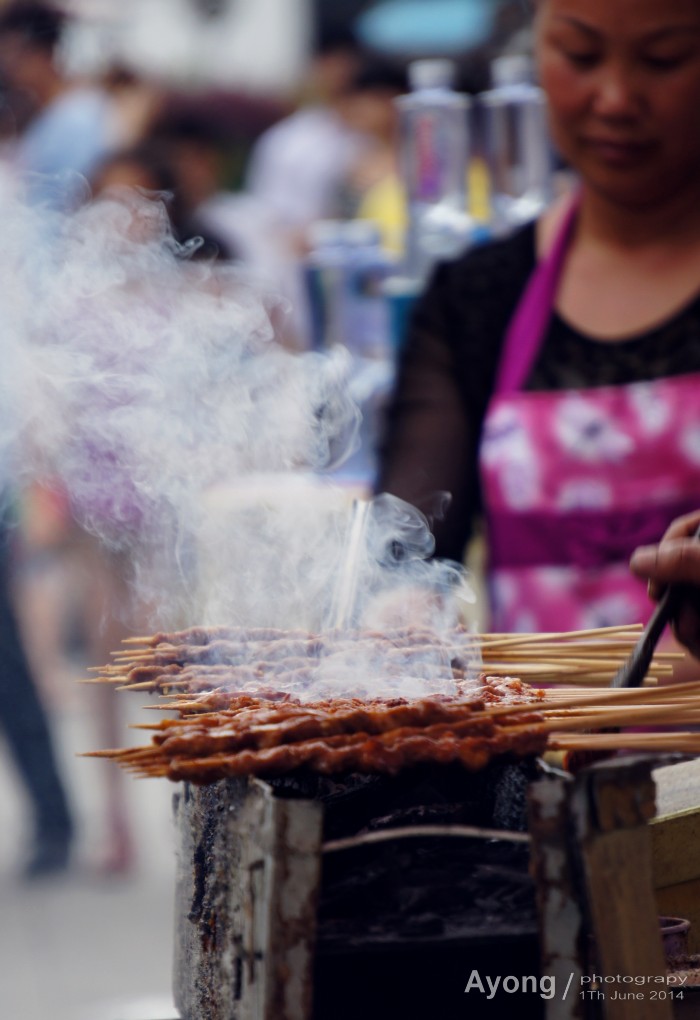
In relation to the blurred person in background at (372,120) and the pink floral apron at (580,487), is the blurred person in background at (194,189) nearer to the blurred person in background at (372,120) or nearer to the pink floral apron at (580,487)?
the blurred person in background at (372,120)

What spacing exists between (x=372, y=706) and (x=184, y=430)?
52.0 inches

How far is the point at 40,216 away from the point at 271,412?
0.85 meters

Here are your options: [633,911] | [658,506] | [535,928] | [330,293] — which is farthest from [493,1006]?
[330,293]

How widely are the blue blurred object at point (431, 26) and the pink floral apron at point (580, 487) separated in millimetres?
7983

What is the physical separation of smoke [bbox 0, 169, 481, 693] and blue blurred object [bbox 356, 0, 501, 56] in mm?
7395

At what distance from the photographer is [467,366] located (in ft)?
9.97

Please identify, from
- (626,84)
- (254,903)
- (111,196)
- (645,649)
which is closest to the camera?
(254,903)

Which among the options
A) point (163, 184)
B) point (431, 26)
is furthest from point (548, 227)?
point (431, 26)

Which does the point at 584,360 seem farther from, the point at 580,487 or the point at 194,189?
the point at 194,189

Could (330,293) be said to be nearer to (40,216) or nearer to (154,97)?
(40,216)

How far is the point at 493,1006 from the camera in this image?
1.71 metres

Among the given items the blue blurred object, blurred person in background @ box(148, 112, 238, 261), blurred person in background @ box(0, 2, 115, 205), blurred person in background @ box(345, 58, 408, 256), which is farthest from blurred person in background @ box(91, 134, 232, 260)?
the blue blurred object

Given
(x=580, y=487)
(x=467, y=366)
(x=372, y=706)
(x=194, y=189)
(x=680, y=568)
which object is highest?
(x=194, y=189)

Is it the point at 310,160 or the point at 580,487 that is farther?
the point at 310,160
